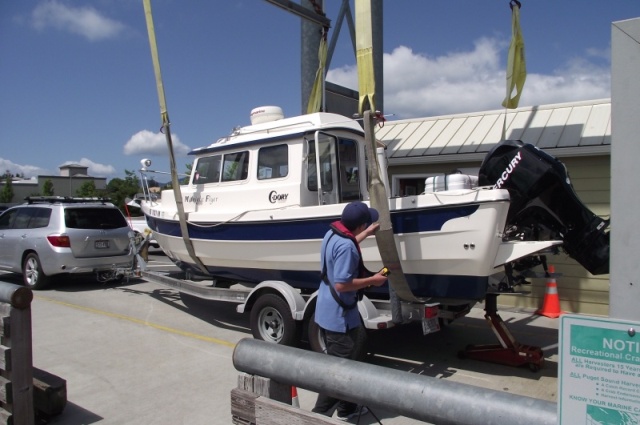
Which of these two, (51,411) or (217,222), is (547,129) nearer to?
(217,222)

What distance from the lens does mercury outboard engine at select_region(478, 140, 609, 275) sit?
17.0 feet

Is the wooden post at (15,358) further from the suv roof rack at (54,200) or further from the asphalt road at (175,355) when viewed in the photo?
the suv roof rack at (54,200)

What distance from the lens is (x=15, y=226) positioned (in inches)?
436

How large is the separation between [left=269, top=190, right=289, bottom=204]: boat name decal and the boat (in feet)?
0.06

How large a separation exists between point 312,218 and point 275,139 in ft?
5.20

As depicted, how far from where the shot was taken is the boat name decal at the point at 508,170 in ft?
17.2

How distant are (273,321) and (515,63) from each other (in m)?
5.79

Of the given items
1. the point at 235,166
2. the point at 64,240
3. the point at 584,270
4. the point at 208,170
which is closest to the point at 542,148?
the point at 584,270

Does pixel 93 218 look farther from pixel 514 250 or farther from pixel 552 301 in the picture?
pixel 552 301

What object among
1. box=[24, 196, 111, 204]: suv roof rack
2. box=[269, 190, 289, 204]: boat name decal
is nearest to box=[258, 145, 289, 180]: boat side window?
box=[269, 190, 289, 204]: boat name decal

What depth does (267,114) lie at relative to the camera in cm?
790

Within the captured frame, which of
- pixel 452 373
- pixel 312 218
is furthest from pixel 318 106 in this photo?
pixel 452 373

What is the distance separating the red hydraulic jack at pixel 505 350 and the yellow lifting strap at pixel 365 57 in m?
2.57

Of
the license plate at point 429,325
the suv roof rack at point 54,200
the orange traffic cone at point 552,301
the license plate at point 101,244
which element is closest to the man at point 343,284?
the license plate at point 429,325
